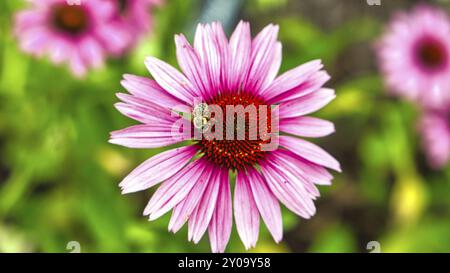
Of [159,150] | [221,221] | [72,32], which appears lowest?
[221,221]

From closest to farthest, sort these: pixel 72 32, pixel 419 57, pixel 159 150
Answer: pixel 159 150 → pixel 72 32 → pixel 419 57

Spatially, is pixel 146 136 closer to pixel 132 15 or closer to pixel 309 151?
pixel 309 151

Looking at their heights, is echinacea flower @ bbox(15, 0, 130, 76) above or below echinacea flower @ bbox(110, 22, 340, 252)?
above

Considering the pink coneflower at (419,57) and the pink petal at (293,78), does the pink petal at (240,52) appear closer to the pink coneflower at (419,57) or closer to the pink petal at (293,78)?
the pink petal at (293,78)

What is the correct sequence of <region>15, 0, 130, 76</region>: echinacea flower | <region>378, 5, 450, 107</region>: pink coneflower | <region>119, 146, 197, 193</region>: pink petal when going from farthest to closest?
<region>378, 5, 450, 107</region>: pink coneflower < <region>15, 0, 130, 76</region>: echinacea flower < <region>119, 146, 197, 193</region>: pink petal

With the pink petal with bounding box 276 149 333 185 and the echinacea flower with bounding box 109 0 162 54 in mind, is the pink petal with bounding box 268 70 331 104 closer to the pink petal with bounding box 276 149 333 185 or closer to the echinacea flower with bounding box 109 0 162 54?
the pink petal with bounding box 276 149 333 185

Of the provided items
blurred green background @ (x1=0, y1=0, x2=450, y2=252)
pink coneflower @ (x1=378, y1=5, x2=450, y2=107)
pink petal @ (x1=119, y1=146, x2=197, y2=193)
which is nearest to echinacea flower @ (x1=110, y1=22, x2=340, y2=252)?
pink petal @ (x1=119, y1=146, x2=197, y2=193)

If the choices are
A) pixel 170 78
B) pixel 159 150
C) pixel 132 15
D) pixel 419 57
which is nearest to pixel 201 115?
pixel 170 78
